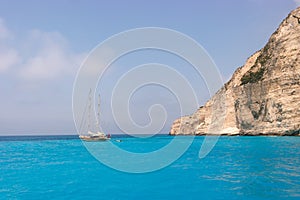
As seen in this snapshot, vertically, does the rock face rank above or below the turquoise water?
above

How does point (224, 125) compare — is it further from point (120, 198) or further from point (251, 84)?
point (120, 198)

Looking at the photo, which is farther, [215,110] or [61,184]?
[215,110]

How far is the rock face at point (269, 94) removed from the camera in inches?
2584

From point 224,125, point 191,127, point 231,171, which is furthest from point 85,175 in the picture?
point 191,127

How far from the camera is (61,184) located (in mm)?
18609

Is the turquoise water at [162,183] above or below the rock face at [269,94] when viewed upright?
below

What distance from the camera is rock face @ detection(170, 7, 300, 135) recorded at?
6562 centimetres

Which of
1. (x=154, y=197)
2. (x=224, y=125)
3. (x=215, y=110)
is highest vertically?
(x=215, y=110)

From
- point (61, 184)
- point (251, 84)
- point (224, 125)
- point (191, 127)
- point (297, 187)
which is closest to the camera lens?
point (297, 187)

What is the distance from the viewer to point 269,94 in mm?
71000

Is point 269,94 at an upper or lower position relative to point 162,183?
upper

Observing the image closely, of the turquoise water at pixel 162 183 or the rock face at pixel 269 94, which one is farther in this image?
the rock face at pixel 269 94

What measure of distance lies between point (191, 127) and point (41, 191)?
122 meters

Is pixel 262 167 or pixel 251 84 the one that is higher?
pixel 251 84
